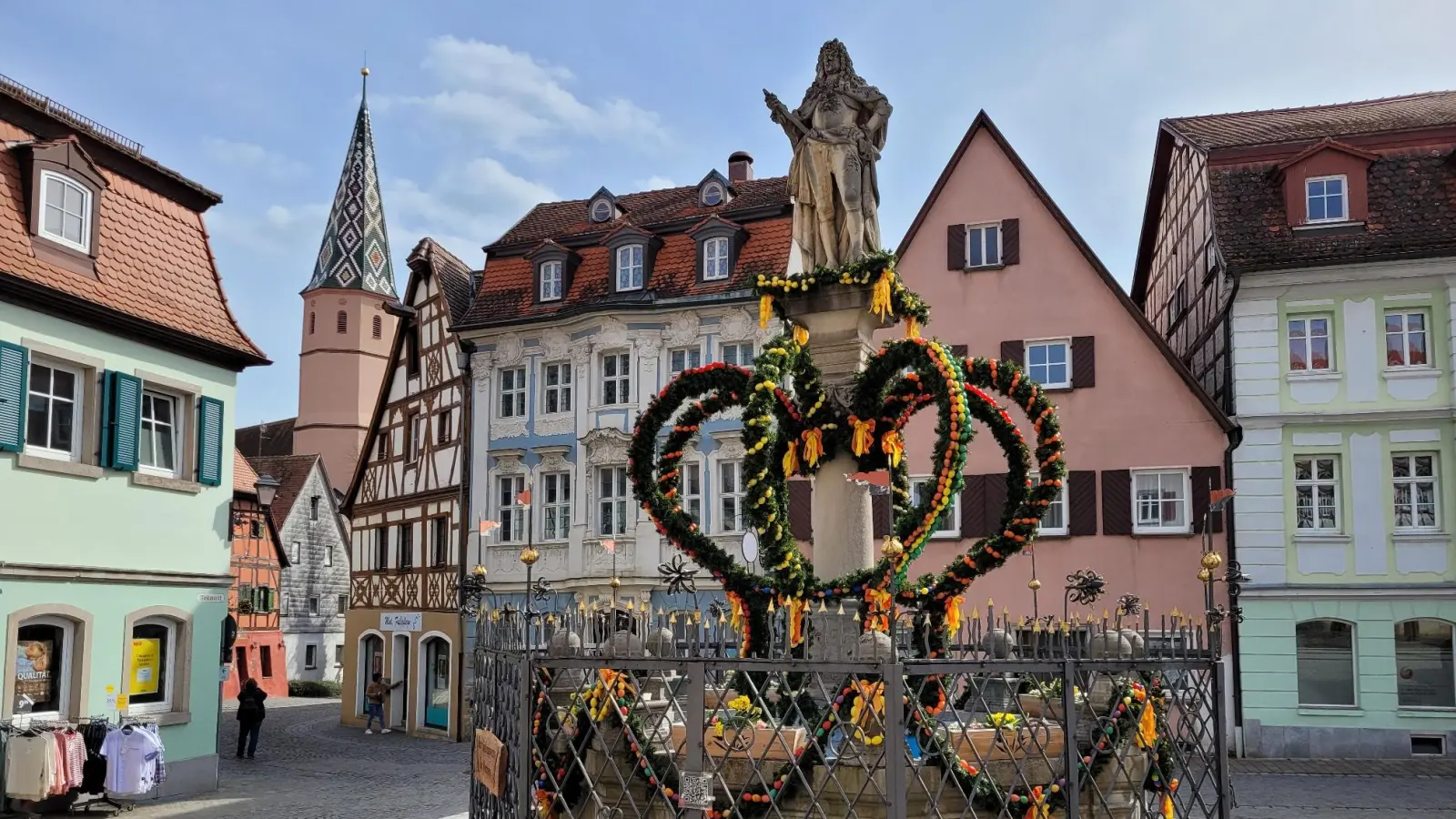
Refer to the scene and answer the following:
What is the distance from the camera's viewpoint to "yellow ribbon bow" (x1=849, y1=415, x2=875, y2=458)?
1170 centimetres

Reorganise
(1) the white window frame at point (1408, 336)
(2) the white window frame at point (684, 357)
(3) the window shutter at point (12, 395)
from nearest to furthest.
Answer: (3) the window shutter at point (12, 395)
(1) the white window frame at point (1408, 336)
(2) the white window frame at point (684, 357)

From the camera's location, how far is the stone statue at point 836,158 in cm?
1216

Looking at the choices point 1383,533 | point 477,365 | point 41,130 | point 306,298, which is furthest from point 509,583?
point 306,298

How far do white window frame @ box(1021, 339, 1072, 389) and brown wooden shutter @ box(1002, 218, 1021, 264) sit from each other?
1.57 m

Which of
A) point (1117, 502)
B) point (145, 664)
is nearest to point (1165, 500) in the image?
point (1117, 502)

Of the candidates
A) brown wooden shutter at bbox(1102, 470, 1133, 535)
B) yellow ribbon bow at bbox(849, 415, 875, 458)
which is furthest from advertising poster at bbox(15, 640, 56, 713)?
brown wooden shutter at bbox(1102, 470, 1133, 535)

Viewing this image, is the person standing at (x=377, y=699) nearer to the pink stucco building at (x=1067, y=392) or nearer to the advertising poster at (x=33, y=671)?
the pink stucco building at (x=1067, y=392)

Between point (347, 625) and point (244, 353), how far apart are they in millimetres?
15160

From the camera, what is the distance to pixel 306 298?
6675 centimetres

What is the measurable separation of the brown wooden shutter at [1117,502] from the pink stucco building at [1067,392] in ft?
0.08

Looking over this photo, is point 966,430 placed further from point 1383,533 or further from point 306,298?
point 306,298

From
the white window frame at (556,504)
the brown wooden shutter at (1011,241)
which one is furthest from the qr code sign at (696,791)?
the white window frame at (556,504)

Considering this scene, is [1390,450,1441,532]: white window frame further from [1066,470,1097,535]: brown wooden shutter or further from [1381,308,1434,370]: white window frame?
[1066,470,1097,535]: brown wooden shutter

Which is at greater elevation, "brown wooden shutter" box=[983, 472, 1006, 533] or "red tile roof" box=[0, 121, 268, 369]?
"red tile roof" box=[0, 121, 268, 369]
